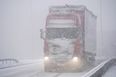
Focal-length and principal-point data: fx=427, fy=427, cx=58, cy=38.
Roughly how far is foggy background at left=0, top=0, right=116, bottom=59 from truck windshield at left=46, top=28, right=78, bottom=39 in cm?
2368

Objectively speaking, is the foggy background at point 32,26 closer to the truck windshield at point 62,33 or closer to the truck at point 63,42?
the truck at point 63,42

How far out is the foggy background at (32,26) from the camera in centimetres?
4928

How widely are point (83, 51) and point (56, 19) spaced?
2714mm

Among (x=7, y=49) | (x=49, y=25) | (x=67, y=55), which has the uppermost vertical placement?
(x=49, y=25)

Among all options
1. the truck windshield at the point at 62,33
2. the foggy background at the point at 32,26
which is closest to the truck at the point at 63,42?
the truck windshield at the point at 62,33

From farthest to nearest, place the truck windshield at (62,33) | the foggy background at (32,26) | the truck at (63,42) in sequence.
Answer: the foggy background at (32,26) < the truck windshield at (62,33) < the truck at (63,42)

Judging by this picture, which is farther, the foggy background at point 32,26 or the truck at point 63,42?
the foggy background at point 32,26

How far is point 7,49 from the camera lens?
5166 centimetres

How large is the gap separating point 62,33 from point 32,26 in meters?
31.8

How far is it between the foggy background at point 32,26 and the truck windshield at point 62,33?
77.7 ft

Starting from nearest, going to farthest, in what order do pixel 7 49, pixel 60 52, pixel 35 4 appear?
1. pixel 60 52
2. pixel 7 49
3. pixel 35 4

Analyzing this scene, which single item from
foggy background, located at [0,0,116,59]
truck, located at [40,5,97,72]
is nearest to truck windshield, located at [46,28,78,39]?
truck, located at [40,5,97,72]

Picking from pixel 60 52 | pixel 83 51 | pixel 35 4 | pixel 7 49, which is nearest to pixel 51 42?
pixel 60 52

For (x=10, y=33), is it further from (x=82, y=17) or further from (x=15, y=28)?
(x=82, y=17)
